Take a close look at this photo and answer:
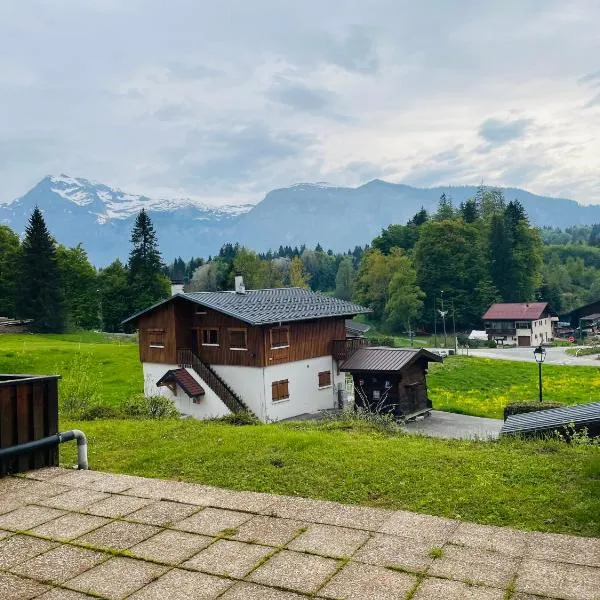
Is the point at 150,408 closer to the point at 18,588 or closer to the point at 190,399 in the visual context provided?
the point at 190,399

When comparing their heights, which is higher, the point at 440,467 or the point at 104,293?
the point at 104,293

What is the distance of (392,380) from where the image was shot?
31.3 meters

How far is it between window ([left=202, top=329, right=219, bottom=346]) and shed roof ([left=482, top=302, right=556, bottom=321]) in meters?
63.6

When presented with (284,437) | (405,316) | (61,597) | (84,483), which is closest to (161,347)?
(284,437)

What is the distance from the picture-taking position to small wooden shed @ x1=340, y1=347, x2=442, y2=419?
1223 inches

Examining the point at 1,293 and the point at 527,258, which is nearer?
the point at 1,293

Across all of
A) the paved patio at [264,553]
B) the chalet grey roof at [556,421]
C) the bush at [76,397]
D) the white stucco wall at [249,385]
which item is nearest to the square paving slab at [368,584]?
the paved patio at [264,553]

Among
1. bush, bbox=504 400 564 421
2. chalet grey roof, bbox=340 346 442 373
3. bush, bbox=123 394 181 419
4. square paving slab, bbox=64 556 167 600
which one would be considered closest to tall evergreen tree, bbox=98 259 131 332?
chalet grey roof, bbox=340 346 442 373

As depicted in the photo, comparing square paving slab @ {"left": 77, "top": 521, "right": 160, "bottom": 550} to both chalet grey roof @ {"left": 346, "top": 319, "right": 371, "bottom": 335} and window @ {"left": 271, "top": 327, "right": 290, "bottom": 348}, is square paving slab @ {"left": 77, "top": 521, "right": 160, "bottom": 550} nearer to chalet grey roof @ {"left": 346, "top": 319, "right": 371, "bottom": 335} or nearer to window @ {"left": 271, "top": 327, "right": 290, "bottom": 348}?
window @ {"left": 271, "top": 327, "right": 290, "bottom": 348}

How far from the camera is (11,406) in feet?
33.7

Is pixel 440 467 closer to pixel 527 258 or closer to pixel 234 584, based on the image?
pixel 234 584

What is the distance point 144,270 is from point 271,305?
2067 inches

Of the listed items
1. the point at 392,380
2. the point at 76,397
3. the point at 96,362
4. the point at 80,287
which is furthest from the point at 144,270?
the point at 76,397

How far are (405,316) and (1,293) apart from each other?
5440 cm
